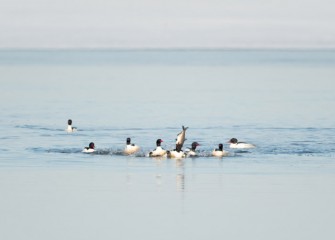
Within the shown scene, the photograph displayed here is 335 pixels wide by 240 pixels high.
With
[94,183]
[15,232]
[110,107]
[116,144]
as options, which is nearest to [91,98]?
[110,107]

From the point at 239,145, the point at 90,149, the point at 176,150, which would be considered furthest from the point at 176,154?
the point at 239,145

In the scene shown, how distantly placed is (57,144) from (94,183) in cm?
1182

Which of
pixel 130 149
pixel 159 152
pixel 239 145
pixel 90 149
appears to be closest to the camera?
pixel 159 152

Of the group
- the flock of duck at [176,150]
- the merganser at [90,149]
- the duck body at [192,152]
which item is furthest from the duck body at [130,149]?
the duck body at [192,152]

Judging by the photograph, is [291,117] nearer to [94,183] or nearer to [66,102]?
[66,102]

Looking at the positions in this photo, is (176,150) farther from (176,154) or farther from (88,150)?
(88,150)

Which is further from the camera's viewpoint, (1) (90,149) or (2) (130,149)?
(1) (90,149)

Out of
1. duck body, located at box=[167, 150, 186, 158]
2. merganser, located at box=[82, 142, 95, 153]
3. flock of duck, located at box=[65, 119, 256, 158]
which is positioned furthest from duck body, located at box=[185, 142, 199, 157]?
merganser, located at box=[82, 142, 95, 153]

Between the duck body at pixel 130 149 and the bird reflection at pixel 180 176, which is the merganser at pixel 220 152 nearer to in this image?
the bird reflection at pixel 180 176

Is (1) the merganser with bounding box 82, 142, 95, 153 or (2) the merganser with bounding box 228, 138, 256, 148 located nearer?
(1) the merganser with bounding box 82, 142, 95, 153

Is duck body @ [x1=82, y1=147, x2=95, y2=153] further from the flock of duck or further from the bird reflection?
the bird reflection

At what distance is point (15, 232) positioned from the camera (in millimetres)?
23812

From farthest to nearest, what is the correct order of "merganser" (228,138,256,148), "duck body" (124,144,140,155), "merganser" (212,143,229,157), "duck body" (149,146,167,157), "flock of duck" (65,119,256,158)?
"merganser" (228,138,256,148), "duck body" (124,144,140,155), "merganser" (212,143,229,157), "flock of duck" (65,119,256,158), "duck body" (149,146,167,157)

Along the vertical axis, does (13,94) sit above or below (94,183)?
above
